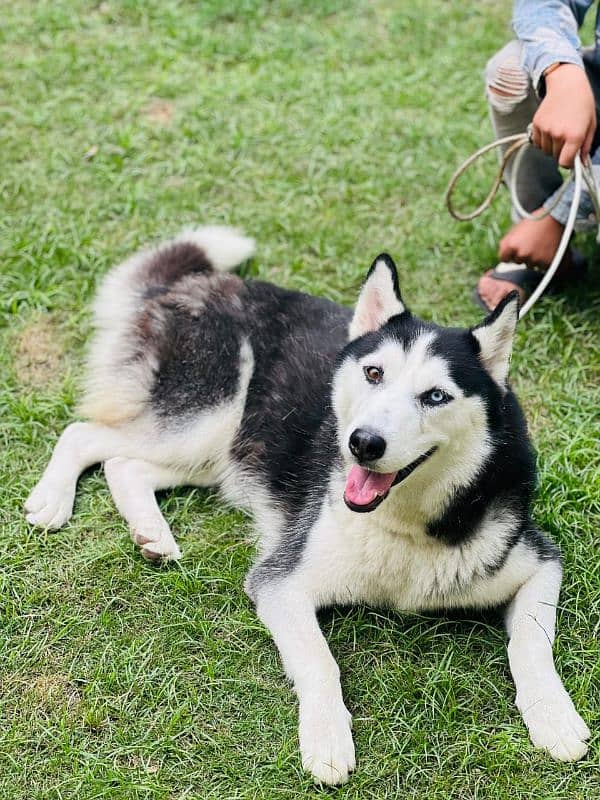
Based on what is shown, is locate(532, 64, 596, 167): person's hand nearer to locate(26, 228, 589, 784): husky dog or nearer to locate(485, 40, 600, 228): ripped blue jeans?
locate(485, 40, 600, 228): ripped blue jeans

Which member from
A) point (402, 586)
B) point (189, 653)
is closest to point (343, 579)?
point (402, 586)

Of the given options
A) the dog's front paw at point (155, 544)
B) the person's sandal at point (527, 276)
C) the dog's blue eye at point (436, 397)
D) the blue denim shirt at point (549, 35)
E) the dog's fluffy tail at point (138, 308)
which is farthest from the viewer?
the person's sandal at point (527, 276)

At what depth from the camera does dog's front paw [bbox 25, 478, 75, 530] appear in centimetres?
366

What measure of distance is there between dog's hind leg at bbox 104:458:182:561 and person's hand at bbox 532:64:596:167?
2.03m

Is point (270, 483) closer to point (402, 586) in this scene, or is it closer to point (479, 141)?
point (402, 586)

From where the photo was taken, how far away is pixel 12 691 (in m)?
3.08

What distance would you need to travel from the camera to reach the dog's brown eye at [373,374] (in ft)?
9.65

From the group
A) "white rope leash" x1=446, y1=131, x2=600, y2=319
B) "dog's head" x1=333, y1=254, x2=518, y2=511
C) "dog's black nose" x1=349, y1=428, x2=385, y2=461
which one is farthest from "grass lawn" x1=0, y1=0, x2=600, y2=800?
"dog's black nose" x1=349, y1=428, x2=385, y2=461

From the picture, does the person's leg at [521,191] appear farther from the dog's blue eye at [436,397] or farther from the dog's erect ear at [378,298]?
the dog's blue eye at [436,397]

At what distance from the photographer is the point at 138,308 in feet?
13.7

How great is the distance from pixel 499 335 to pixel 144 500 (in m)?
1.54

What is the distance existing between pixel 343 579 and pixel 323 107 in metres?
3.76

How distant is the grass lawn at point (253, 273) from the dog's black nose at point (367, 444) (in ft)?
2.70

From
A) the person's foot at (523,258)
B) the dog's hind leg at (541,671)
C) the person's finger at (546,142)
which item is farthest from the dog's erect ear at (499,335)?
the person's foot at (523,258)
